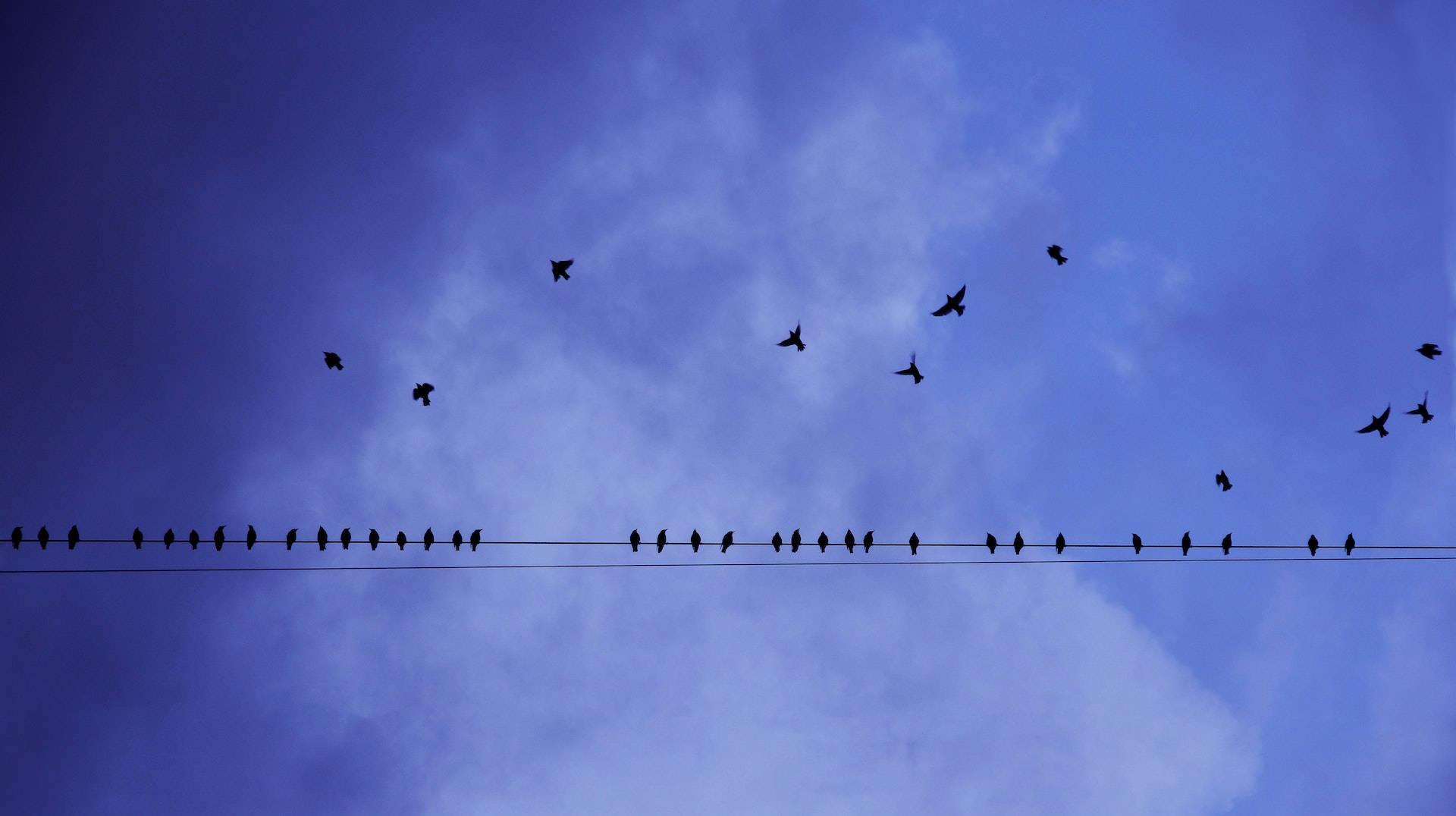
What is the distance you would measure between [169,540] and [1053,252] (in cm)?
2577

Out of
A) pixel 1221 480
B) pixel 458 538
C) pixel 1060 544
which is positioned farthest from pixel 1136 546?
pixel 458 538

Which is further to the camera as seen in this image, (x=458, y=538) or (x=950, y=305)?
(x=950, y=305)

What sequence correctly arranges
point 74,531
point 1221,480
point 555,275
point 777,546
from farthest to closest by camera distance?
point 555,275
point 1221,480
point 777,546
point 74,531

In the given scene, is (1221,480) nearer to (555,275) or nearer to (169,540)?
(555,275)

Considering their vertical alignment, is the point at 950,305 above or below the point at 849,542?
above

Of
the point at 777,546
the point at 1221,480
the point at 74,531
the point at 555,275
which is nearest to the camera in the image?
the point at 74,531

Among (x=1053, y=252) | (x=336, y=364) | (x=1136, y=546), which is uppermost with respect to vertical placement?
(x=1053, y=252)

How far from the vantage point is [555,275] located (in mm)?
39438

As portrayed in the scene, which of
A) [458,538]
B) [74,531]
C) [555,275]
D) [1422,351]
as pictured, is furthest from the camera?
[555,275]

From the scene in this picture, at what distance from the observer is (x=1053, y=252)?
34781 mm

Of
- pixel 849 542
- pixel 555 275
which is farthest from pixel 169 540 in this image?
pixel 849 542

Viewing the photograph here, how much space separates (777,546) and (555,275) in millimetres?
14000

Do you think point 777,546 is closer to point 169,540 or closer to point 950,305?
point 950,305

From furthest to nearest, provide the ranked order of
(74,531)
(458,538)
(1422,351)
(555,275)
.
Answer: (555,275)
(1422,351)
(458,538)
(74,531)
